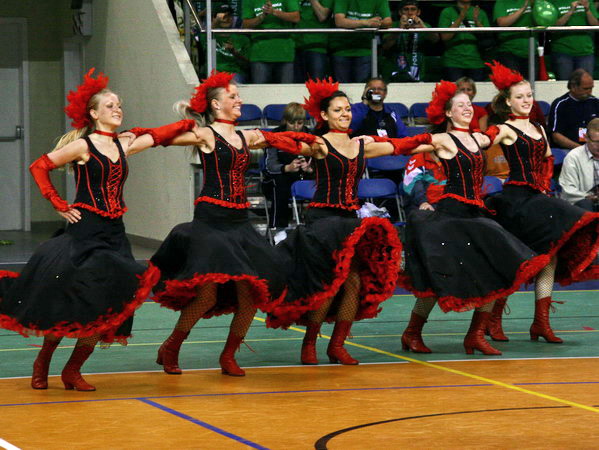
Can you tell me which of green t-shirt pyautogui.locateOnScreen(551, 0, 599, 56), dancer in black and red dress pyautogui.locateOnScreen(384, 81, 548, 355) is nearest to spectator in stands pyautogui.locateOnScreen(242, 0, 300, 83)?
green t-shirt pyautogui.locateOnScreen(551, 0, 599, 56)

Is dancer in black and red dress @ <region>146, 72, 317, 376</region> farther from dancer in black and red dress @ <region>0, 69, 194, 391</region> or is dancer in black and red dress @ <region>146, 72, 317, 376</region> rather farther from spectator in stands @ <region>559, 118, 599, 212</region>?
spectator in stands @ <region>559, 118, 599, 212</region>

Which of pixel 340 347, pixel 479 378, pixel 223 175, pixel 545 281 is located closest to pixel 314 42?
pixel 545 281

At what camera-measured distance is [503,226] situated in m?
7.62

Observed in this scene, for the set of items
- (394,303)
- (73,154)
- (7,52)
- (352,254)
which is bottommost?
(394,303)

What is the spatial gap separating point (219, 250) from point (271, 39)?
5698 mm

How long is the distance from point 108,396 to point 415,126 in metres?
6.56

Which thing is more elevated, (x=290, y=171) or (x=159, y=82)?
(x=159, y=82)

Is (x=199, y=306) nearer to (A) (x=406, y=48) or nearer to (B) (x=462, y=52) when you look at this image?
(A) (x=406, y=48)

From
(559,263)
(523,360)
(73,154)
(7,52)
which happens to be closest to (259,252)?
(73,154)

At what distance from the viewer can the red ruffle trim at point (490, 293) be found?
6809mm

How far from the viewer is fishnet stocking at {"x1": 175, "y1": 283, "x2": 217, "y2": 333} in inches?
252

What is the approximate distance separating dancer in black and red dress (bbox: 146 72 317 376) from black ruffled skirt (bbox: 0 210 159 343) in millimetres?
381

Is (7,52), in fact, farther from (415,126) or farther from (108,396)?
(108,396)

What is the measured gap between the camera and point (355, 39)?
1173cm
